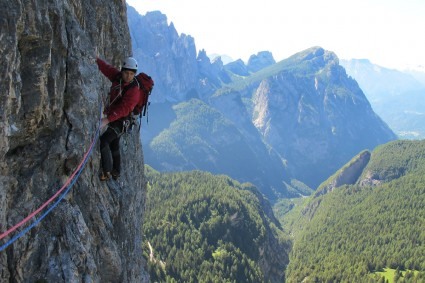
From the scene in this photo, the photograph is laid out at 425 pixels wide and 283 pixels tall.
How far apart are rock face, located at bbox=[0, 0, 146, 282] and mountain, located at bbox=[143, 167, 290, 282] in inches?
2693

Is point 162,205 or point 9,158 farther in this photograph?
point 162,205

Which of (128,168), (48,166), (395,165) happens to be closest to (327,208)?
(395,165)

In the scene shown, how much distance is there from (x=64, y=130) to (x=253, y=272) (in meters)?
88.7

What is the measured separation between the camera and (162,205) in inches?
4520

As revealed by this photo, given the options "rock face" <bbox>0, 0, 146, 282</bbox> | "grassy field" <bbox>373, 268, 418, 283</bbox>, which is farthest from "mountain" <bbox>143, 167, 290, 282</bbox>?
"rock face" <bbox>0, 0, 146, 282</bbox>

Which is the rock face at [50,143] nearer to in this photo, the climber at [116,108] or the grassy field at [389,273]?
the climber at [116,108]

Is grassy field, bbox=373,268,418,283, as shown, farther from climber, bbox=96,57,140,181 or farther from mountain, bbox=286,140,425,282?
climber, bbox=96,57,140,181

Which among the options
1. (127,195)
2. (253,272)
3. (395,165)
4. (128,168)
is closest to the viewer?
Result: (127,195)

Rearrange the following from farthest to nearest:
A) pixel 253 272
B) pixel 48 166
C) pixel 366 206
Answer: pixel 366 206 < pixel 253 272 < pixel 48 166

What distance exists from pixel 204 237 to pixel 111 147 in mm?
94324

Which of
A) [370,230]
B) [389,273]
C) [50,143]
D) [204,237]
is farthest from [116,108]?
[370,230]

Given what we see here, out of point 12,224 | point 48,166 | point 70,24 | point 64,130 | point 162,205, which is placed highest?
point 70,24

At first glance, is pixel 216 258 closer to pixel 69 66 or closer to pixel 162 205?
pixel 162 205

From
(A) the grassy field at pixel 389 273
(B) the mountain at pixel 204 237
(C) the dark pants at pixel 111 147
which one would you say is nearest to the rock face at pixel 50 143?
(C) the dark pants at pixel 111 147
